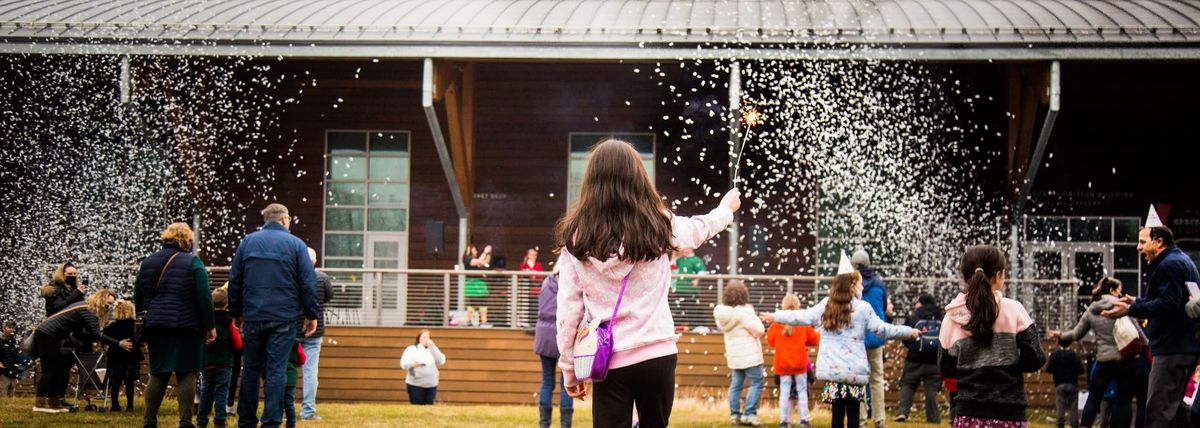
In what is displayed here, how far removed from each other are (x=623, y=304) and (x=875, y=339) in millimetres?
6988

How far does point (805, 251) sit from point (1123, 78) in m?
6.01

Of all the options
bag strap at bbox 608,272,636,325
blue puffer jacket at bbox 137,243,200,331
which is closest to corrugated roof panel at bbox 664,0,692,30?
blue puffer jacket at bbox 137,243,200,331

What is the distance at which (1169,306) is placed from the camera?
28.0 feet

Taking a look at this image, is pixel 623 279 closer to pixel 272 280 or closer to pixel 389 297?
pixel 272 280

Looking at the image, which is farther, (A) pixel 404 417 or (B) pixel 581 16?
(B) pixel 581 16

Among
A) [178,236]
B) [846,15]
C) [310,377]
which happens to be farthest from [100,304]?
[846,15]

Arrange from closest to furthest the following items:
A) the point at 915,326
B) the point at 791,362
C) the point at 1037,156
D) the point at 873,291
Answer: the point at 873,291, the point at 791,362, the point at 915,326, the point at 1037,156

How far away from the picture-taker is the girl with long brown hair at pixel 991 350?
21.6ft

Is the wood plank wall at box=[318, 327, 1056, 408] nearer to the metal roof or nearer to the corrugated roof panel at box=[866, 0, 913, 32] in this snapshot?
the metal roof

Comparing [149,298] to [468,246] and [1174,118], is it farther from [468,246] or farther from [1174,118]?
[1174,118]

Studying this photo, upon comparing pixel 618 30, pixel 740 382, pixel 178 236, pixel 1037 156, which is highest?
pixel 618 30

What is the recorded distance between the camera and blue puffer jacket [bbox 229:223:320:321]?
866cm

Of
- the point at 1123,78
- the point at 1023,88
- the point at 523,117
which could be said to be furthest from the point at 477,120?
the point at 1123,78

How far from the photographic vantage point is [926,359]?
47.0ft
